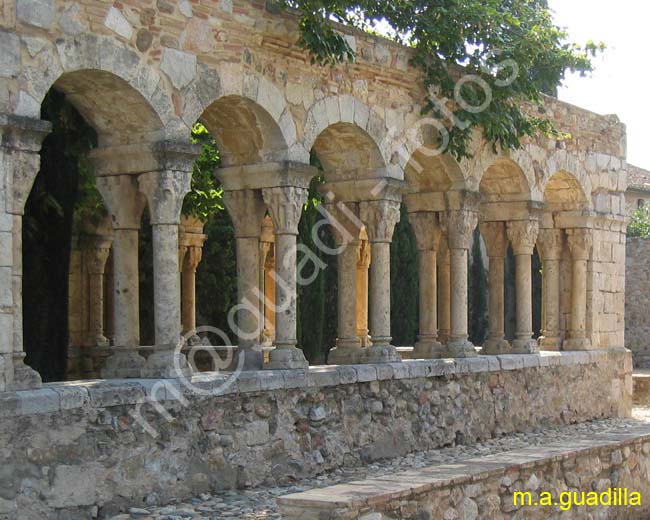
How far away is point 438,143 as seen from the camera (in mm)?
11195

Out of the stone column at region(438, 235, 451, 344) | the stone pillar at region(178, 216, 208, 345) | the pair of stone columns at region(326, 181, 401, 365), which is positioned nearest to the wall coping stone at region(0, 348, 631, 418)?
the pair of stone columns at region(326, 181, 401, 365)

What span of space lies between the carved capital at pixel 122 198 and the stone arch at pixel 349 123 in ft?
5.21

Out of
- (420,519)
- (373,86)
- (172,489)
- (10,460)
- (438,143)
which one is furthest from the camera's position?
(438,143)

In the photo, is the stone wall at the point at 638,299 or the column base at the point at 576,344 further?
the stone wall at the point at 638,299

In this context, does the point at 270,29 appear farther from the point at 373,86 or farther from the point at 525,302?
the point at 525,302

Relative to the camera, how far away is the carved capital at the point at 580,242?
13.8 m

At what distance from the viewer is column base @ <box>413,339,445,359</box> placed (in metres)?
11.6

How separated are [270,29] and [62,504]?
399 centimetres

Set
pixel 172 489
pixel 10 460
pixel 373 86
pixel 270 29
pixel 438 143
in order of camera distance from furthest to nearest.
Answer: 1. pixel 438 143
2. pixel 373 86
3. pixel 270 29
4. pixel 172 489
5. pixel 10 460

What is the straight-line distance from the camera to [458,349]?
11.5 meters

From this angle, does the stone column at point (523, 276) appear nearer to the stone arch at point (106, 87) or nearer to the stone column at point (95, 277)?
the stone column at point (95, 277)

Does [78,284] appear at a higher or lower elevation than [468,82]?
lower

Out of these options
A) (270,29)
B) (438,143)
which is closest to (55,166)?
(270,29)

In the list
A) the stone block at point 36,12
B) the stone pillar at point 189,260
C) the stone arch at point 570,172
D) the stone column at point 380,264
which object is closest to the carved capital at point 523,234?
the stone arch at point 570,172
